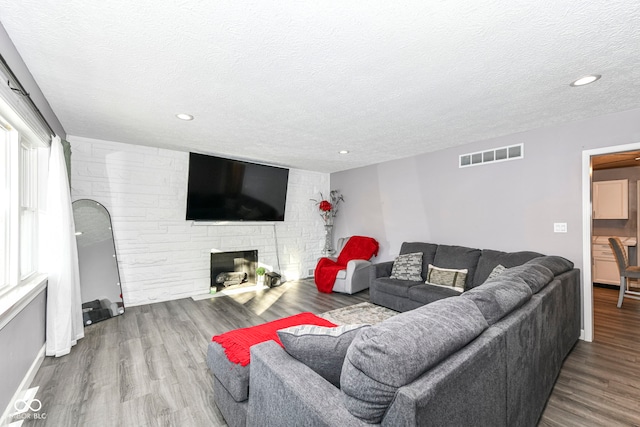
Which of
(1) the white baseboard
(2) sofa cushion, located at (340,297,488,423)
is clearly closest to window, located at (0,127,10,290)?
(1) the white baseboard

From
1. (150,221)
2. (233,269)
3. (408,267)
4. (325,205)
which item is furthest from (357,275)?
(150,221)

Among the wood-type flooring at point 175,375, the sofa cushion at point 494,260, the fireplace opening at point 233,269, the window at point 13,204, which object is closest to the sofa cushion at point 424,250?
the sofa cushion at point 494,260

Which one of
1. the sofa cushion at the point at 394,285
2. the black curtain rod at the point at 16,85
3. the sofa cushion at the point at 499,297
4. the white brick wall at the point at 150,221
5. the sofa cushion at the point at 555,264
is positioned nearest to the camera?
the sofa cushion at the point at 499,297

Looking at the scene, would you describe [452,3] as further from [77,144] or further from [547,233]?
[77,144]

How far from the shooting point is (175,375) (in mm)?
2209

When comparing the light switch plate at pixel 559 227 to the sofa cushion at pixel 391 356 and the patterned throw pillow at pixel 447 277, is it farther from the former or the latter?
the sofa cushion at pixel 391 356

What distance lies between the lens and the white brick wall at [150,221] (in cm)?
366

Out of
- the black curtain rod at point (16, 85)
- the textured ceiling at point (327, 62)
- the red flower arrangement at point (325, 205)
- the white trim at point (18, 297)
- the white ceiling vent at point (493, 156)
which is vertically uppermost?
the textured ceiling at point (327, 62)

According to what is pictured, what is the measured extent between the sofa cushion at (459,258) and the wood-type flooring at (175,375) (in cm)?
116

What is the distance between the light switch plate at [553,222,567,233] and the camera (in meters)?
3.02

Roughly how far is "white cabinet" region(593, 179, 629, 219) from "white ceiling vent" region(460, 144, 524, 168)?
11.1 feet

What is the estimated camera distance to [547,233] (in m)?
3.15

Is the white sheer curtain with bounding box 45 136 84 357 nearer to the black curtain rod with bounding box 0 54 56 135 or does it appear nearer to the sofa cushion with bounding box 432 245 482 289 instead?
the black curtain rod with bounding box 0 54 56 135

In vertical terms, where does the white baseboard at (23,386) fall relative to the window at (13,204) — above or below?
below
